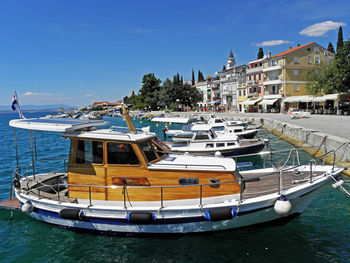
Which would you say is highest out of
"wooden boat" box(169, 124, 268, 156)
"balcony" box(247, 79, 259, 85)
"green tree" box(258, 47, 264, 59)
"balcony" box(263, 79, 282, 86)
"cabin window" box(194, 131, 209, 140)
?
"green tree" box(258, 47, 264, 59)

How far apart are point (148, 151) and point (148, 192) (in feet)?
4.02

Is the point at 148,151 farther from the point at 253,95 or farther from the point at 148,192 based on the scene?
the point at 253,95

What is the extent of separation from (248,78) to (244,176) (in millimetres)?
56809

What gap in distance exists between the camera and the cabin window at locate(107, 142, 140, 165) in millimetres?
7395

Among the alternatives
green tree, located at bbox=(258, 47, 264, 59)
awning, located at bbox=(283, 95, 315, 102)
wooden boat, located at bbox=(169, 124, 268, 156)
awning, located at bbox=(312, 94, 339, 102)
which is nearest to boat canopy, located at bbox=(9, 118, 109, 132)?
wooden boat, located at bbox=(169, 124, 268, 156)

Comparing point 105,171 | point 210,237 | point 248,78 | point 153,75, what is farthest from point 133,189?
point 153,75

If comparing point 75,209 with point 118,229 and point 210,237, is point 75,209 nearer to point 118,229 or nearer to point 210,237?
point 118,229

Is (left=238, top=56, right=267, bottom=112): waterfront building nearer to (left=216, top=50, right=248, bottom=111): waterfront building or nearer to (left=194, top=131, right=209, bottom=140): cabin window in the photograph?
(left=216, top=50, right=248, bottom=111): waterfront building

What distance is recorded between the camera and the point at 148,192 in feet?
23.7

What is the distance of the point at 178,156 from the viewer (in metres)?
8.67

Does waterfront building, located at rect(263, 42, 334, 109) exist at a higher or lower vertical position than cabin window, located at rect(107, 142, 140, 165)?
higher

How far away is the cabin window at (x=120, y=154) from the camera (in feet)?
24.3

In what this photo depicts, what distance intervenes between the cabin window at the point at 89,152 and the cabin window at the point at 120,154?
0.87ft

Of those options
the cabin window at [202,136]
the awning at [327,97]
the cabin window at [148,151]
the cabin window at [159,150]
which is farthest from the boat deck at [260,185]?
the awning at [327,97]
